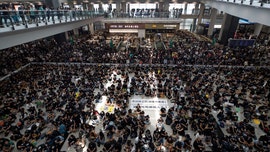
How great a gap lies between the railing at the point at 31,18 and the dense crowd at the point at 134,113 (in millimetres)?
4649

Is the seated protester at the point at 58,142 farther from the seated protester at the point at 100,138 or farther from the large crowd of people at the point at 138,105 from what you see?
the seated protester at the point at 100,138

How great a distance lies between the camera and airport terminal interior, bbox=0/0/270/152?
7.84 metres

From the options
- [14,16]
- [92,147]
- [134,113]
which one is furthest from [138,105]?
[14,16]

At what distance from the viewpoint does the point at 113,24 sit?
27.2 meters

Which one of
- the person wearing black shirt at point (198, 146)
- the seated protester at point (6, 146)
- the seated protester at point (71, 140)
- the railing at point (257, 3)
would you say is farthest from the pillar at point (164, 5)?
the seated protester at point (6, 146)

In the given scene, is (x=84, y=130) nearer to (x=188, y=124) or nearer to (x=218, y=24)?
(x=188, y=124)

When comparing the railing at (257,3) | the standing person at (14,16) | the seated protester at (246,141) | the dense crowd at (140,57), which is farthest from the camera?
the dense crowd at (140,57)

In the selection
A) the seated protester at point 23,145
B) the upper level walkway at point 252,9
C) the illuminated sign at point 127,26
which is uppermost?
the upper level walkway at point 252,9

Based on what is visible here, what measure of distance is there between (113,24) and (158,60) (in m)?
13.9

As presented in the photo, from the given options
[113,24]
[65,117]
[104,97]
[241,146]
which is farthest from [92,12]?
[241,146]

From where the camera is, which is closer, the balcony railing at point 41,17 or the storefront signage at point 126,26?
the balcony railing at point 41,17

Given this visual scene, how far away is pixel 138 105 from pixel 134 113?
565mm

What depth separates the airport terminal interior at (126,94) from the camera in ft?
25.7

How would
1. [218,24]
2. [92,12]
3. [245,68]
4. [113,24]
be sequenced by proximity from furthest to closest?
[218,24] → [113,24] → [92,12] → [245,68]
